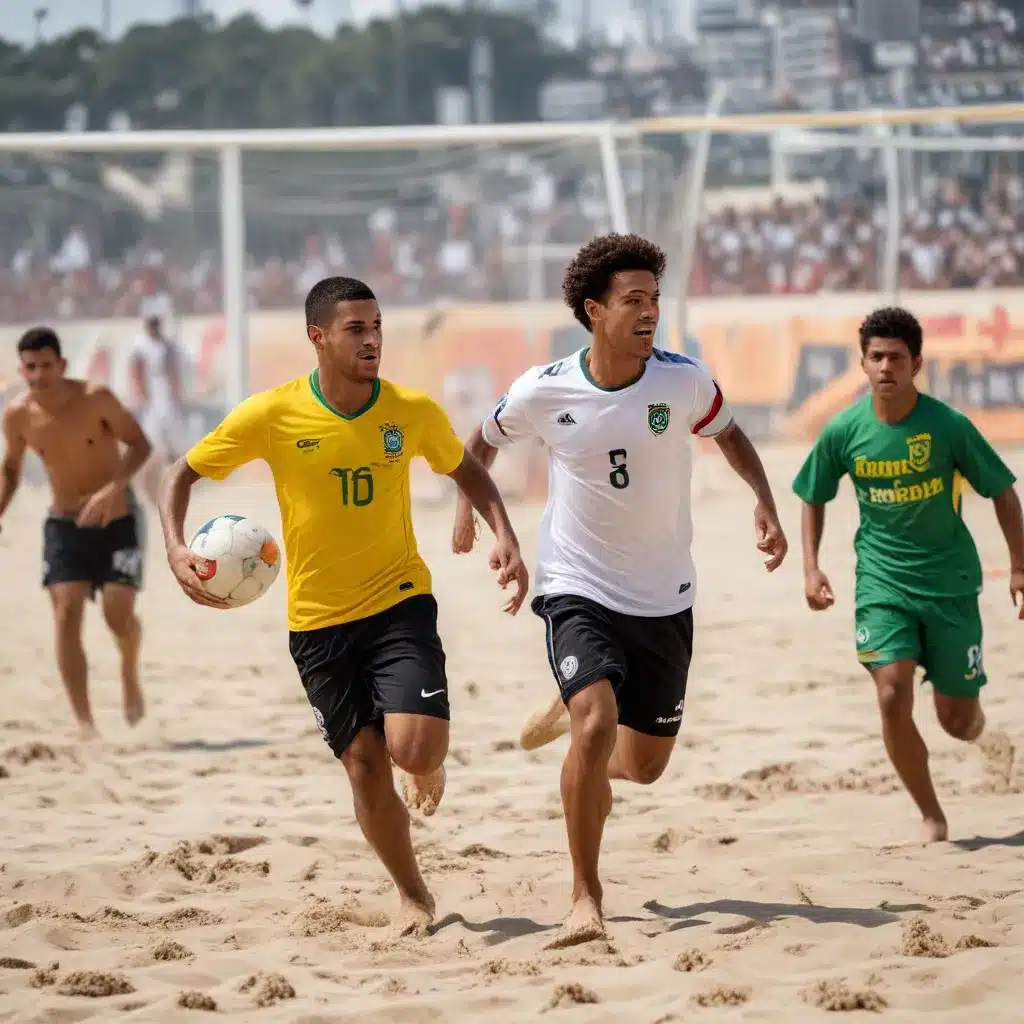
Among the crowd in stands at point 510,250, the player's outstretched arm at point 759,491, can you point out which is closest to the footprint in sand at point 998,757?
the player's outstretched arm at point 759,491

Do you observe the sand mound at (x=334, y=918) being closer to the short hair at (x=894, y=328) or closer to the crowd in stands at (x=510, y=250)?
the short hair at (x=894, y=328)

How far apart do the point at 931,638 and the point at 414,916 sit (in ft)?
6.76

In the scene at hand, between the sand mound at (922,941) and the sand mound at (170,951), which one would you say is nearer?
the sand mound at (922,941)

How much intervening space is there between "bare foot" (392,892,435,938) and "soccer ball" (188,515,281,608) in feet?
3.34

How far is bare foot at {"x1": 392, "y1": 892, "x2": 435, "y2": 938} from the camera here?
15.4 ft

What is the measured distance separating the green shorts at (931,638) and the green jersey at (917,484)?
0.17 ft

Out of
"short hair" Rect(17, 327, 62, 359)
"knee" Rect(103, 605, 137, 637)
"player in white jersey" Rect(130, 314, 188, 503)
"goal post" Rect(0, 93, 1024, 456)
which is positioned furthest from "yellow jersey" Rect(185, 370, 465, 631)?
"player in white jersey" Rect(130, 314, 188, 503)

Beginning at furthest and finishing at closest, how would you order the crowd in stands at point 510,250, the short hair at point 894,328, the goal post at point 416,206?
the crowd in stands at point 510,250 → the goal post at point 416,206 → the short hair at point 894,328

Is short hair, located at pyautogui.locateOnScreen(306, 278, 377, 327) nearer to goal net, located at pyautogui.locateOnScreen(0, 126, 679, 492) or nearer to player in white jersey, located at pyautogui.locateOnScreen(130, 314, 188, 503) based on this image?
goal net, located at pyautogui.locateOnScreen(0, 126, 679, 492)

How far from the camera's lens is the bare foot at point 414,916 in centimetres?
468

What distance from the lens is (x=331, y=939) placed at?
4652mm

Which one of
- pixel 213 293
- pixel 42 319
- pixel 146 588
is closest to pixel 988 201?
pixel 213 293

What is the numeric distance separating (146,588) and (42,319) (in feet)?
22.1

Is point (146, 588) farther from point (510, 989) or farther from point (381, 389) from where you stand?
point (510, 989)
